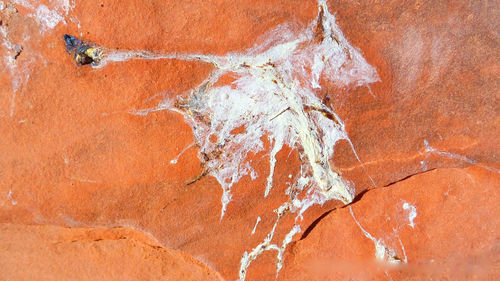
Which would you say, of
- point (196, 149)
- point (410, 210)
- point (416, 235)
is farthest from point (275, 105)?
point (416, 235)

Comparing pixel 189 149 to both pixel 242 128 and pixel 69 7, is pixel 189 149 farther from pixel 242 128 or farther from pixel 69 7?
pixel 69 7

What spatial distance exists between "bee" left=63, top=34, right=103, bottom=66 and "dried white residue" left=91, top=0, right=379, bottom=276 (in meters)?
0.57

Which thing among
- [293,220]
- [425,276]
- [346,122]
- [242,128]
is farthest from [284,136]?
[425,276]

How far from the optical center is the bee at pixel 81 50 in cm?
251

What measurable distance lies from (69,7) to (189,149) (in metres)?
1.39

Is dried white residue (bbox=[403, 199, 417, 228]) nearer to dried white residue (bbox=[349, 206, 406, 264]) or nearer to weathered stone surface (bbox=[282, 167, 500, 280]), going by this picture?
weathered stone surface (bbox=[282, 167, 500, 280])

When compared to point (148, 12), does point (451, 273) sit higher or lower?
lower

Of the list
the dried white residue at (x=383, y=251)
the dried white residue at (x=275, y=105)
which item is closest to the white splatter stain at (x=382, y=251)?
the dried white residue at (x=383, y=251)

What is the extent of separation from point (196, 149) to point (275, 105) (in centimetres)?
71

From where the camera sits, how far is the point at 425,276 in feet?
8.71

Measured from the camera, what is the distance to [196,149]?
2.61 meters

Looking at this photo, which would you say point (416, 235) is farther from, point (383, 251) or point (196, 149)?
point (196, 149)

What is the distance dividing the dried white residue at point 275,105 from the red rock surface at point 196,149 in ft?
0.22

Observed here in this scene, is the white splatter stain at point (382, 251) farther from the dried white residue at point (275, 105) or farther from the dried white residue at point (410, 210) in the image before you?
the dried white residue at point (275, 105)
